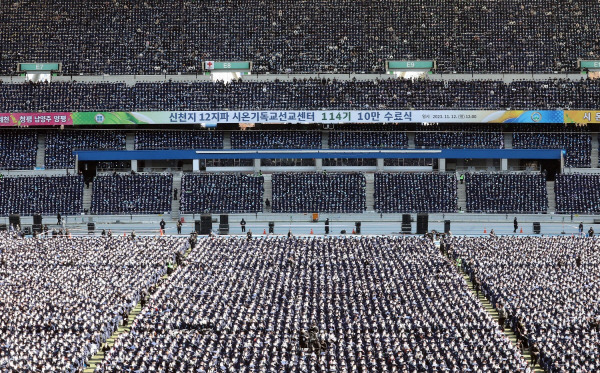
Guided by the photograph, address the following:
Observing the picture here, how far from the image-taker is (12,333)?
30.0 meters

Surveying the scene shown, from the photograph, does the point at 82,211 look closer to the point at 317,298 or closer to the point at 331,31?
the point at 331,31

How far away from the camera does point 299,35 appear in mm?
68875

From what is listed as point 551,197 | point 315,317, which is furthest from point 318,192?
point 315,317

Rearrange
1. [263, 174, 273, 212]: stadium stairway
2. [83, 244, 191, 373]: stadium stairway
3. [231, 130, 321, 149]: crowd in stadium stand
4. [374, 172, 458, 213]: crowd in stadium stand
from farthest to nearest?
[231, 130, 321, 149]: crowd in stadium stand → [263, 174, 273, 212]: stadium stairway → [374, 172, 458, 213]: crowd in stadium stand → [83, 244, 191, 373]: stadium stairway

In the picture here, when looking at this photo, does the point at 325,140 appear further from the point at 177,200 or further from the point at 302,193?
the point at 177,200

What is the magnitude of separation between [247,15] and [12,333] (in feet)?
149

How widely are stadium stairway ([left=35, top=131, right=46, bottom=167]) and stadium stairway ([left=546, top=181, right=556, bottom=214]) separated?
3760cm

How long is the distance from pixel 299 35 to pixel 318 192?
15.2m

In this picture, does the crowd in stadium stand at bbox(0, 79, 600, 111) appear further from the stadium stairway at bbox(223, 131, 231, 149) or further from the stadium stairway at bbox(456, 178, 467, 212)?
the stadium stairway at bbox(456, 178, 467, 212)

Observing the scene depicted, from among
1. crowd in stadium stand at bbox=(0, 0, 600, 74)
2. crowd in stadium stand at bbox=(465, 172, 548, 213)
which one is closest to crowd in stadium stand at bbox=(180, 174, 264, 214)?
crowd in stadium stand at bbox=(0, 0, 600, 74)

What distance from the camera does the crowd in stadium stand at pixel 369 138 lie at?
63531mm

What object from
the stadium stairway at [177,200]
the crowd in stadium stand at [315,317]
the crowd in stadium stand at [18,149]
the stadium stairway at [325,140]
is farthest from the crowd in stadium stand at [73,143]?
the crowd in stadium stand at [315,317]

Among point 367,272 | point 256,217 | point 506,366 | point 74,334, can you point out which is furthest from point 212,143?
point 506,366

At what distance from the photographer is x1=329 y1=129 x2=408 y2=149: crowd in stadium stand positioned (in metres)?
63.5
